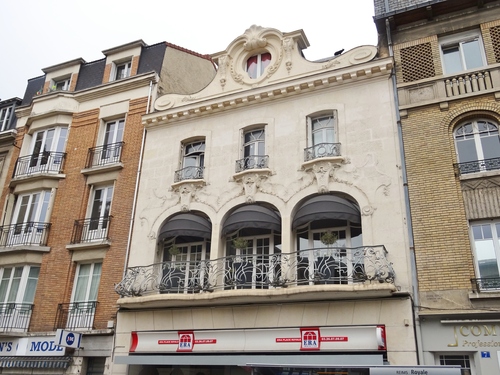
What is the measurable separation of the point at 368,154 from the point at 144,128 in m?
8.28

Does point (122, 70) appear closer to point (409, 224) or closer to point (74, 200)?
point (74, 200)

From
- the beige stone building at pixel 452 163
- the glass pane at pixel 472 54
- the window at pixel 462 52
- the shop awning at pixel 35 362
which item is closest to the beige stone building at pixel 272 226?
the beige stone building at pixel 452 163

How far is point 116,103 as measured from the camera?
17.7 metres

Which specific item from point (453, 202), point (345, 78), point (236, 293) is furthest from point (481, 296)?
point (345, 78)

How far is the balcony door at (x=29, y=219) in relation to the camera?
53.4ft

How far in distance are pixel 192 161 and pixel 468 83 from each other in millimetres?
8691

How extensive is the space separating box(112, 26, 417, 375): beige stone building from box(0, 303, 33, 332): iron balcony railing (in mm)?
3773

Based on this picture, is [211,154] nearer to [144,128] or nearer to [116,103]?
[144,128]

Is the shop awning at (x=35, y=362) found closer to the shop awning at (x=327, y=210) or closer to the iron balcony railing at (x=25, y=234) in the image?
the iron balcony railing at (x=25, y=234)

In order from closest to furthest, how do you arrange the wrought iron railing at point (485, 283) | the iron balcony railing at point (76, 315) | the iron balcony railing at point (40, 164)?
the wrought iron railing at point (485, 283)
the iron balcony railing at point (76, 315)
the iron balcony railing at point (40, 164)

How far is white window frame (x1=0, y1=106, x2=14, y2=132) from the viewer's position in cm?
2057

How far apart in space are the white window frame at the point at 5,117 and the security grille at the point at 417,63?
17022 mm

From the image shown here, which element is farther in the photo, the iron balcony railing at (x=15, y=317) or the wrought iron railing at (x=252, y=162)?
the iron balcony railing at (x=15, y=317)

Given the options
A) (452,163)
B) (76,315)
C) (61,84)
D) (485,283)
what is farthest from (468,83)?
(61,84)
